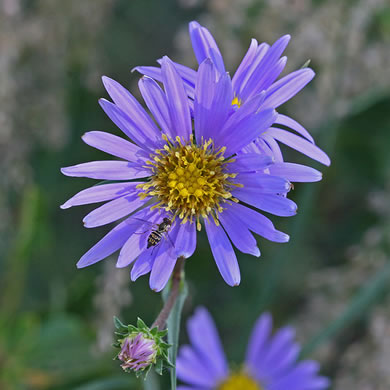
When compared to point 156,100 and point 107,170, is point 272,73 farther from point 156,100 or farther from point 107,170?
point 107,170

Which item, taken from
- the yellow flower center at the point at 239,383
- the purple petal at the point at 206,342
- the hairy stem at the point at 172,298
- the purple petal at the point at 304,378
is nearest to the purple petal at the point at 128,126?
the hairy stem at the point at 172,298

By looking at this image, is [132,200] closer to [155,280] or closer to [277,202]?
[155,280]

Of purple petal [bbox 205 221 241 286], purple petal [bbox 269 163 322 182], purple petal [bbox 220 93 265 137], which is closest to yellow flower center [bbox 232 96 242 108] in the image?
purple petal [bbox 220 93 265 137]

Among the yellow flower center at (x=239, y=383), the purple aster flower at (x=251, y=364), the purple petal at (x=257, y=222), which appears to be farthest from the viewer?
the yellow flower center at (x=239, y=383)

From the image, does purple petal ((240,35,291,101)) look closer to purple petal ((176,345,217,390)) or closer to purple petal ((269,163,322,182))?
purple petal ((269,163,322,182))

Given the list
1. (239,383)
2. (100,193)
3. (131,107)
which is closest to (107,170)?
(100,193)

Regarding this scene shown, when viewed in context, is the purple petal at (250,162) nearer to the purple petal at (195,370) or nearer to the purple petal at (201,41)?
the purple petal at (201,41)


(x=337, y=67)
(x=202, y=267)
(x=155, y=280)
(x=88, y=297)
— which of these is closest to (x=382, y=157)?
(x=337, y=67)
